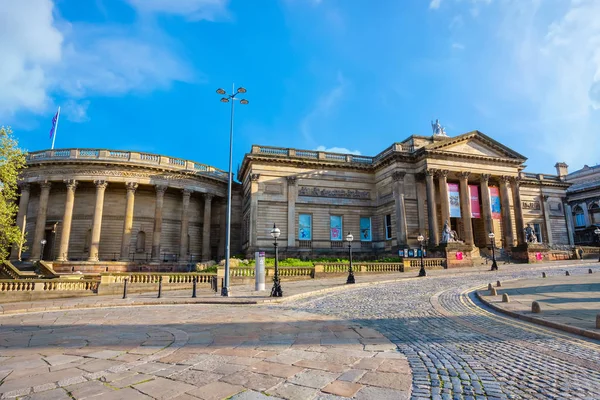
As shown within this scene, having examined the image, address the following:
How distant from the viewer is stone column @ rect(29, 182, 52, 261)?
30.2 m

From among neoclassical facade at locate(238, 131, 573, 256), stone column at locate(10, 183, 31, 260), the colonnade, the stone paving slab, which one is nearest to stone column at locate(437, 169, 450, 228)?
neoclassical facade at locate(238, 131, 573, 256)

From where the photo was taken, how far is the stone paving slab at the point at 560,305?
7.15 meters

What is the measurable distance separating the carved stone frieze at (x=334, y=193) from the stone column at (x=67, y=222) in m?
21.4

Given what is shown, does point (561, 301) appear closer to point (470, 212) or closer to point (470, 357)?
point (470, 357)

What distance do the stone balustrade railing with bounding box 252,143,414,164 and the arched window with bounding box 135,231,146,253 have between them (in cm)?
1423

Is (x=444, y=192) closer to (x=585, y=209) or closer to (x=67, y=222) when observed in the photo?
(x=67, y=222)

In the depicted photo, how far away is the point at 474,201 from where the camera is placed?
3484 cm

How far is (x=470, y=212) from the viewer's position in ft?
110

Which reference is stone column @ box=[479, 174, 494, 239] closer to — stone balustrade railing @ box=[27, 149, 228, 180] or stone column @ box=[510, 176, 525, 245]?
stone column @ box=[510, 176, 525, 245]

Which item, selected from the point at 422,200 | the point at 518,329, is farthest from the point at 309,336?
the point at 422,200

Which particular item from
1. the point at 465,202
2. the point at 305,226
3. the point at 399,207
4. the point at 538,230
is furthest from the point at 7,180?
the point at 538,230

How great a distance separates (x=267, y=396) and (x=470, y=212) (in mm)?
34286

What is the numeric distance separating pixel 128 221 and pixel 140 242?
3.54m

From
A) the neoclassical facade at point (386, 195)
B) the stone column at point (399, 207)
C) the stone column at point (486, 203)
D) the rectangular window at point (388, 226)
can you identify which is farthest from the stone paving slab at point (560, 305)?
the stone column at point (486, 203)
